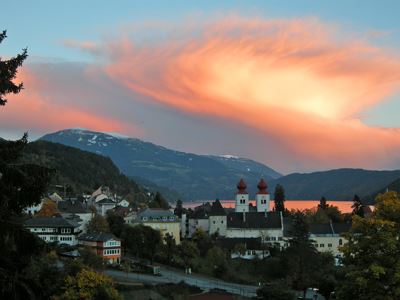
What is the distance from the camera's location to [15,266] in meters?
13.2

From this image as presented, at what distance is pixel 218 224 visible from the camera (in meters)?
80.2

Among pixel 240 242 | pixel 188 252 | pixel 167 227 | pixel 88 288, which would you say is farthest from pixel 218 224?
pixel 88 288

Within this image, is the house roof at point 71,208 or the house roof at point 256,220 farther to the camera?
the house roof at point 256,220

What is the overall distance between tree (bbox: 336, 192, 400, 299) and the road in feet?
110

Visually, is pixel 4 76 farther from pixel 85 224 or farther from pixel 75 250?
pixel 85 224

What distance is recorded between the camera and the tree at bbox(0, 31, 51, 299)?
12570 millimetres

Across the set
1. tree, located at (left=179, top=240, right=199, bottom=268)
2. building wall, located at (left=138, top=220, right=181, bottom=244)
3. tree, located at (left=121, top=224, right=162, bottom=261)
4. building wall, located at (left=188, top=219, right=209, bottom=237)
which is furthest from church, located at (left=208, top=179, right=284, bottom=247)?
tree, located at (left=121, top=224, right=162, bottom=261)

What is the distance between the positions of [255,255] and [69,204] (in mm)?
29122

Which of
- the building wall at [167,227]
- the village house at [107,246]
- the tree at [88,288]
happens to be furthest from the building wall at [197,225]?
the tree at [88,288]

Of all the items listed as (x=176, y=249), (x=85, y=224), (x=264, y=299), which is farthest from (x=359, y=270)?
(x=85, y=224)

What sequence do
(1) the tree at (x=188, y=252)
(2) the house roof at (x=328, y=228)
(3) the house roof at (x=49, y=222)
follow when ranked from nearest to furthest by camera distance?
(3) the house roof at (x=49, y=222) → (1) the tree at (x=188, y=252) → (2) the house roof at (x=328, y=228)

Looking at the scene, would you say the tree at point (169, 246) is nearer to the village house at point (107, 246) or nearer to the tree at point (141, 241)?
the tree at point (141, 241)

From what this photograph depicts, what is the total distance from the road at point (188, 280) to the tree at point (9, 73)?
1478 inches

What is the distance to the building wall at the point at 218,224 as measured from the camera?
79750 millimetres
